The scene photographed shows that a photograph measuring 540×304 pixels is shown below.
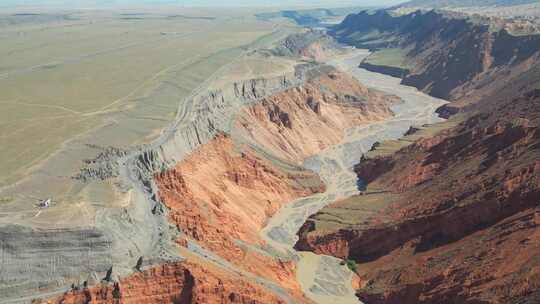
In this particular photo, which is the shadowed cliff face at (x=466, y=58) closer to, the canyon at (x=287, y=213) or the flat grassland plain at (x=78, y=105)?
the canyon at (x=287, y=213)

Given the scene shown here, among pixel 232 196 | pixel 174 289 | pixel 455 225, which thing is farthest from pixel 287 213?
pixel 174 289

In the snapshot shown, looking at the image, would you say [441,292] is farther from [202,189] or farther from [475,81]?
[475,81]

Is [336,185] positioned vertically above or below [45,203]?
below

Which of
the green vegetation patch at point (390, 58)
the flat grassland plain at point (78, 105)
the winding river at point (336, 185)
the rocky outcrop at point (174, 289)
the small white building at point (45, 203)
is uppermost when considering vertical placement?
the small white building at point (45, 203)

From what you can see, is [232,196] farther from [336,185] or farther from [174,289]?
[174,289]

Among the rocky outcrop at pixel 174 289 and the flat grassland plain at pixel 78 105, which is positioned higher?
the flat grassland plain at pixel 78 105

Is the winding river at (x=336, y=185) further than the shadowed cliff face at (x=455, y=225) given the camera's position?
Yes

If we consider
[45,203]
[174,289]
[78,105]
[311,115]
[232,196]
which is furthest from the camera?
[311,115]

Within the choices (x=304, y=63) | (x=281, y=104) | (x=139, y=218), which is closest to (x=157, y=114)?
(x=281, y=104)

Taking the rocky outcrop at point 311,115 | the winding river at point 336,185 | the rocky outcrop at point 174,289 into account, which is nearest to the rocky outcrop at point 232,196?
the winding river at point 336,185
